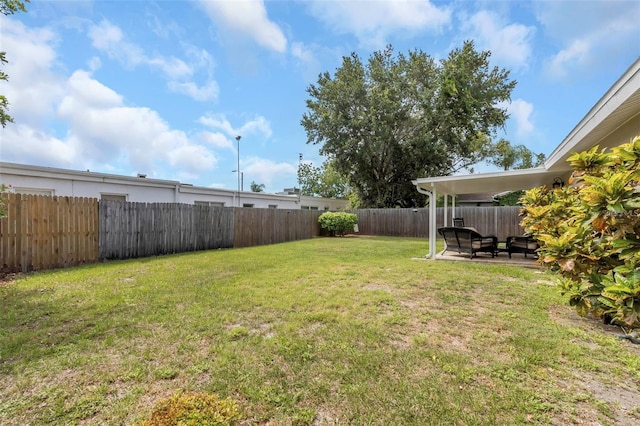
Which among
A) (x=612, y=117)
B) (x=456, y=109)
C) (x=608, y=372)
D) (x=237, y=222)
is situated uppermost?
(x=456, y=109)

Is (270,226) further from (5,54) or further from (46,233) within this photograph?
(5,54)

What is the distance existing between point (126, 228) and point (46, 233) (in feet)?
6.17

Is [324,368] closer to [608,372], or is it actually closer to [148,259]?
[608,372]

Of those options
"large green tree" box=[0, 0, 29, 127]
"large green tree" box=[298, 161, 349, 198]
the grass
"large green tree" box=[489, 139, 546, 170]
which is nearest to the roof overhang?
the grass

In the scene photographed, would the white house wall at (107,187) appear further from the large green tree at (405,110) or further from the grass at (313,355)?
the large green tree at (405,110)

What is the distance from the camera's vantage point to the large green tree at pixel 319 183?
35.7 meters

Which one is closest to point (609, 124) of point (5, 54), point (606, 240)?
point (606, 240)

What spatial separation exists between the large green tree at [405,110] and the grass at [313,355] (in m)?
16.4

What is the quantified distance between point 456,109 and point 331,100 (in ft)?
26.8

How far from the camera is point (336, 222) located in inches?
672

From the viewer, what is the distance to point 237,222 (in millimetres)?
11945

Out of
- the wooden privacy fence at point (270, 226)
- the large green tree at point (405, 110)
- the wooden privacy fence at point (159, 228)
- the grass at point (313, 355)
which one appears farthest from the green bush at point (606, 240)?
the large green tree at point (405, 110)

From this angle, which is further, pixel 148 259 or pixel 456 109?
pixel 456 109

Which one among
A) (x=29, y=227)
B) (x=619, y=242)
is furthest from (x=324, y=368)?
(x=29, y=227)
